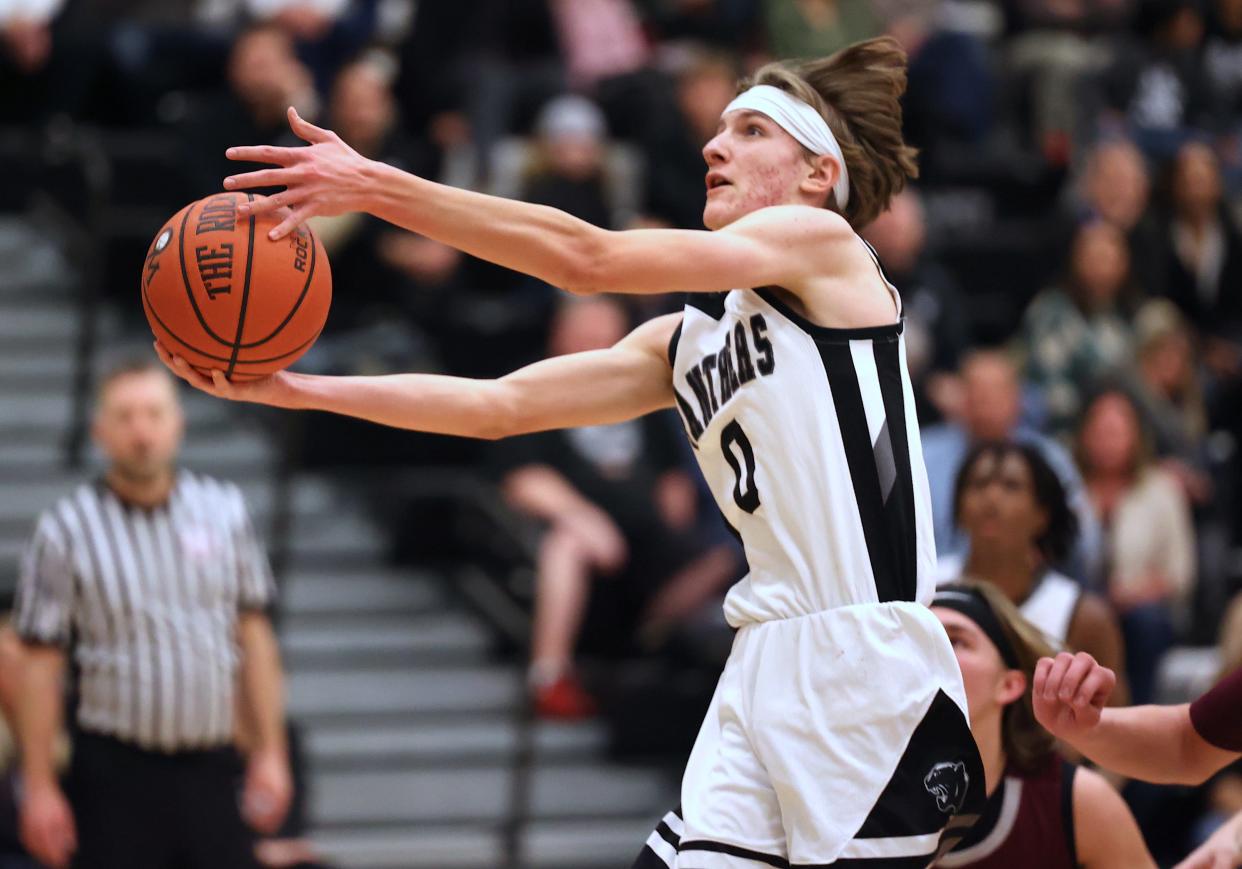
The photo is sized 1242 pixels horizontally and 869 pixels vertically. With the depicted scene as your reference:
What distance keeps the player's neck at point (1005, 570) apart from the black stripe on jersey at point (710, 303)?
1924 mm

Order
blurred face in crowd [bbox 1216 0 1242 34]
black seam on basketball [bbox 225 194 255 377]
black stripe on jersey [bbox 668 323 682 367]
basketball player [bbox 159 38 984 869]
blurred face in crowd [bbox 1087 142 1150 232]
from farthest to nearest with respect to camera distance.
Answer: blurred face in crowd [bbox 1216 0 1242 34]
blurred face in crowd [bbox 1087 142 1150 232]
black stripe on jersey [bbox 668 323 682 367]
black seam on basketball [bbox 225 194 255 377]
basketball player [bbox 159 38 984 869]

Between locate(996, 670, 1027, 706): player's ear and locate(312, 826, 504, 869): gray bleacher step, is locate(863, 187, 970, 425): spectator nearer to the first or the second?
locate(312, 826, 504, 869): gray bleacher step

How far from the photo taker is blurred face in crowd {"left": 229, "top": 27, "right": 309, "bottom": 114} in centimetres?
935

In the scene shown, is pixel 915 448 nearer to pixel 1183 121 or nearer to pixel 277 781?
pixel 277 781

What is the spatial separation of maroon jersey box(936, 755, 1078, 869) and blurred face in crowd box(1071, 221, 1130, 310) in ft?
19.9

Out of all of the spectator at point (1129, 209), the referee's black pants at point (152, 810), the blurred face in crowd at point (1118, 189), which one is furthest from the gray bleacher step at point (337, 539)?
the blurred face in crowd at point (1118, 189)

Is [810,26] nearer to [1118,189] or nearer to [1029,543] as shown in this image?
[1118,189]

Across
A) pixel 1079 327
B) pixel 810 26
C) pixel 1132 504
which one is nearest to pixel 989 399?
pixel 1132 504

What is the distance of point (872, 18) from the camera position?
11.7 metres

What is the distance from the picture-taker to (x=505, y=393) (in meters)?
4.17

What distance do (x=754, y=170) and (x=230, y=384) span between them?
1170mm

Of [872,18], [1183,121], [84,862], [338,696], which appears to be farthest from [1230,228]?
[84,862]

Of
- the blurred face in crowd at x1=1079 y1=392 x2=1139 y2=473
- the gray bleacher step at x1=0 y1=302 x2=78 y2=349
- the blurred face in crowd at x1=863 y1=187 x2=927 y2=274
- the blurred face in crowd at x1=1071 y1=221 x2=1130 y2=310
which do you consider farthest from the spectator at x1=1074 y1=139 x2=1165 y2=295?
the gray bleacher step at x1=0 y1=302 x2=78 y2=349

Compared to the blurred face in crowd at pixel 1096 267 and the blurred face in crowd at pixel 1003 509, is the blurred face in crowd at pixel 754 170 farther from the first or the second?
the blurred face in crowd at pixel 1096 267
